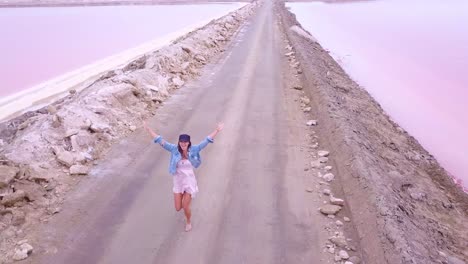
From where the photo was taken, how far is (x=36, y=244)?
6.48 metres

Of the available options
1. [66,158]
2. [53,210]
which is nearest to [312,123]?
[66,158]

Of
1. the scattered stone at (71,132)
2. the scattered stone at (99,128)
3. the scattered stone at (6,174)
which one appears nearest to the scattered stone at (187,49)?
the scattered stone at (99,128)

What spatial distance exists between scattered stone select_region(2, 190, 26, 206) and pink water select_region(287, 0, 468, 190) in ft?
33.7

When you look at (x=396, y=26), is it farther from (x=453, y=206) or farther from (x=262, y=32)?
(x=453, y=206)

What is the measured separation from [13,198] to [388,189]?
6686 millimetres

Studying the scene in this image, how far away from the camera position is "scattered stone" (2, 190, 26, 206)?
23.6 ft

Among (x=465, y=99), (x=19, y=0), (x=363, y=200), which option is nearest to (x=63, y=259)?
(x=363, y=200)

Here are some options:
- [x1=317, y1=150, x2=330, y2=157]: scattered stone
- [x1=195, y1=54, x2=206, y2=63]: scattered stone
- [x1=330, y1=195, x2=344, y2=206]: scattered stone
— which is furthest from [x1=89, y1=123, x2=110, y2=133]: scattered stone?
[x1=195, y1=54, x2=206, y2=63]: scattered stone

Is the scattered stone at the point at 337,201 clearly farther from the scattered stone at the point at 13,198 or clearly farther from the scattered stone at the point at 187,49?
the scattered stone at the point at 187,49

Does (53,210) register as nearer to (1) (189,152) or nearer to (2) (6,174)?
(2) (6,174)

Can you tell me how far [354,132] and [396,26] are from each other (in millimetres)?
33343

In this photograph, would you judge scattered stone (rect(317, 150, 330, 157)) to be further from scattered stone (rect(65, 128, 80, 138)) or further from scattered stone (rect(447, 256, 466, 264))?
scattered stone (rect(65, 128, 80, 138))

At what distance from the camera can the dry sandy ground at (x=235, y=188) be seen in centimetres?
644

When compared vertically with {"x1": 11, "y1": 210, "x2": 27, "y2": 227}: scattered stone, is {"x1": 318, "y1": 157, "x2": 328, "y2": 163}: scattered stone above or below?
below
